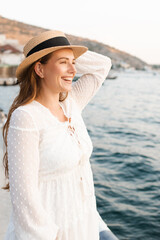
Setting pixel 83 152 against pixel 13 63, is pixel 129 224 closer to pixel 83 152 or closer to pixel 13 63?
pixel 83 152

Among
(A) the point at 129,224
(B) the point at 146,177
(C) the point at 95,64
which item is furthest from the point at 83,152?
(B) the point at 146,177

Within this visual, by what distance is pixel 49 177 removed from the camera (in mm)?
1540

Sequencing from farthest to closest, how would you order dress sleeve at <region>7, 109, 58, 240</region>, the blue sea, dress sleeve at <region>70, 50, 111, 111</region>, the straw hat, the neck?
the blue sea, dress sleeve at <region>70, 50, 111, 111</region>, the neck, the straw hat, dress sleeve at <region>7, 109, 58, 240</region>

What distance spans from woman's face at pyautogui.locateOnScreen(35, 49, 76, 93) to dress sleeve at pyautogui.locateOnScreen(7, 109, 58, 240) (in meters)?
0.29

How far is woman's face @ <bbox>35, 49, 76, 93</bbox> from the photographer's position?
5.27 feet

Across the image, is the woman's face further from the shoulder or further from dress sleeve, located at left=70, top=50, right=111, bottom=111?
dress sleeve, located at left=70, top=50, right=111, bottom=111

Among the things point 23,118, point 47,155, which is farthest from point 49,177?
point 23,118

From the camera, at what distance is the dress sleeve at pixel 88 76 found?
209 centimetres

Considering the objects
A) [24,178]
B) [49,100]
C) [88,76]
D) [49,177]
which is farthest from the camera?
[88,76]

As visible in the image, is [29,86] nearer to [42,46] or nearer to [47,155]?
[42,46]

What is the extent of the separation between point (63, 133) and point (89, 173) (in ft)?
1.07

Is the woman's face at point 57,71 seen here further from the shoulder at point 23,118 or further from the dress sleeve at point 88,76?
the dress sleeve at point 88,76

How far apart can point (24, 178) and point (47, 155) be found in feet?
0.56

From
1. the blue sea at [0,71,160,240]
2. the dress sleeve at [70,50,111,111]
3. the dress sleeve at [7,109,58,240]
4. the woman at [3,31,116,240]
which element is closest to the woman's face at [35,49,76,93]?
the woman at [3,31,116,240]
